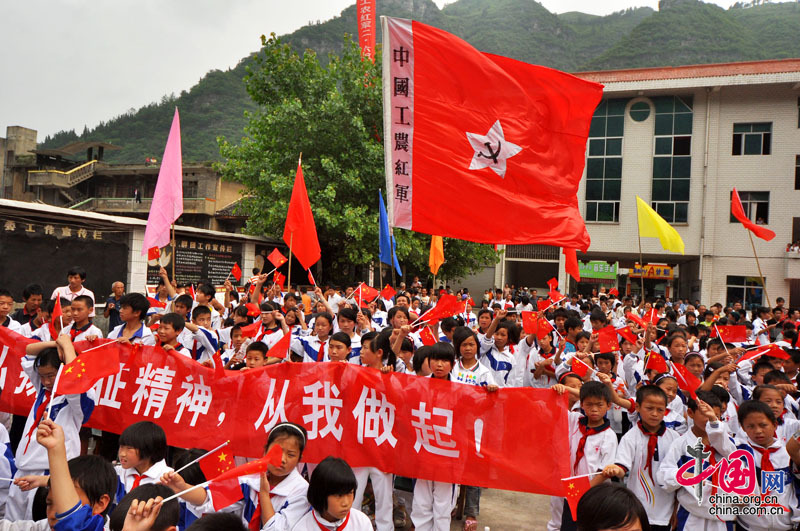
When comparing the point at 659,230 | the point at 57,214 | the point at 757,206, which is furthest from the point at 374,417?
the point at 757,206

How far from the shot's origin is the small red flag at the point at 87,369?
151 inches

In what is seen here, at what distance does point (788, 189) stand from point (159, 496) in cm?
2834

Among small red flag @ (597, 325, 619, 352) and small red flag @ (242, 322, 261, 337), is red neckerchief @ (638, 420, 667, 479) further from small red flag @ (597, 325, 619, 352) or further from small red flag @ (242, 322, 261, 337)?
small red flag @ (242, 322, 261, 337)

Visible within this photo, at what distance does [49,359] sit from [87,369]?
418 mm

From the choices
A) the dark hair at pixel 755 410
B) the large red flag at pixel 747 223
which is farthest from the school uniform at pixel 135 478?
the large red flag at pixel 747 223

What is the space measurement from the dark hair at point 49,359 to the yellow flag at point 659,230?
8977 mm

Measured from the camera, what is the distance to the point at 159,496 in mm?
2262

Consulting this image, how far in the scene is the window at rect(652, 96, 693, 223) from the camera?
24.8 m

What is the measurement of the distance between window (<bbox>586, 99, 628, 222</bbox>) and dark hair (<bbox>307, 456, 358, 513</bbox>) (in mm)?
25411

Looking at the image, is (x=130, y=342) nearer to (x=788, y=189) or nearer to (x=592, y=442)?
(x=592, y=442)

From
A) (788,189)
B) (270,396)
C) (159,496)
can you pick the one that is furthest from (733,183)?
(159,496)

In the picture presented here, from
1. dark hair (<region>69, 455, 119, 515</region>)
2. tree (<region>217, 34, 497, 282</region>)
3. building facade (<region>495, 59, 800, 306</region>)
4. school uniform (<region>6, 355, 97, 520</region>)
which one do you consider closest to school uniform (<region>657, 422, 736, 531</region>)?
dark hair (<region>69, 455, 119, 515</region>)

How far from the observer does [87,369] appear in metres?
3.95

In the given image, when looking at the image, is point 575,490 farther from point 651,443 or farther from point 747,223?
point 747,223
